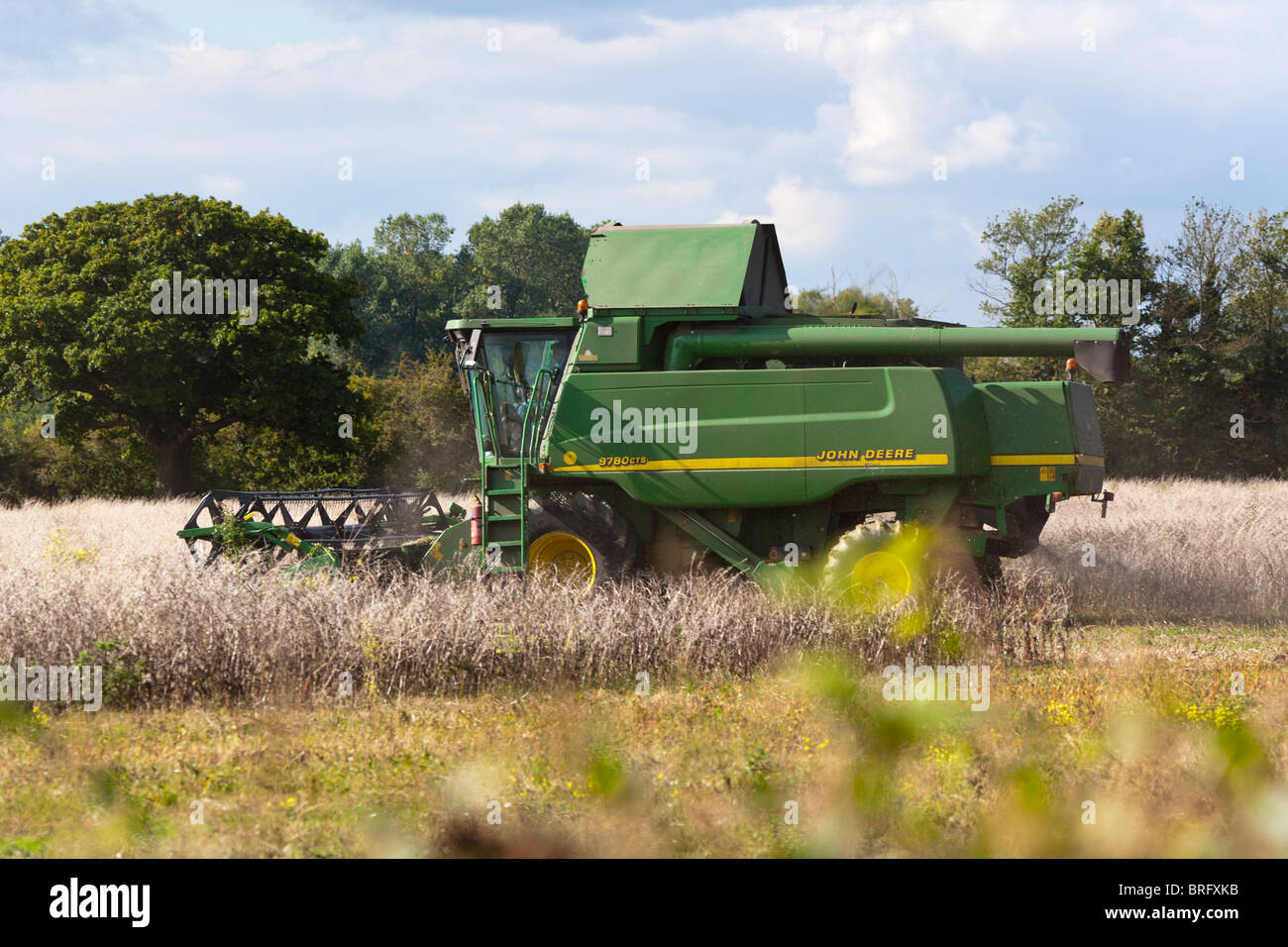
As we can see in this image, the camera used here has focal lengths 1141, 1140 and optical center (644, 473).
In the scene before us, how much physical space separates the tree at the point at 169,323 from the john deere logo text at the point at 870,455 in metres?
22.5

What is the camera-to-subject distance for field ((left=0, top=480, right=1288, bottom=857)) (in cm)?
495

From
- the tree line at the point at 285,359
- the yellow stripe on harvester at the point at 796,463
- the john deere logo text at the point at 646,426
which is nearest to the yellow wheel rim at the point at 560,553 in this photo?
the yellow stripe on harvester at the point at 796,463

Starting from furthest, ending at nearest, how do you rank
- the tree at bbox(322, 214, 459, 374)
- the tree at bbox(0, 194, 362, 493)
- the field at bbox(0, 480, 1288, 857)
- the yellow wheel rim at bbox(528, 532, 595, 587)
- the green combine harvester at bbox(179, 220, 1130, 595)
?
1. the tree at bbox(322, 214, 459, 374)
2. the tree at bbox(0, 194, 362, 493)
3. the yellow wheel rim at bbox(528, 532, 595, 587)
4. the green combine harvester at bbox(179, 220, 1130, 595)
5. the field at bbox(0, 480, 1288, 857)

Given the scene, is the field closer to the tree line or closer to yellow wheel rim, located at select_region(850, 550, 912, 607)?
yellow wheel rim, located at select_region(850, 550, 912, 607)

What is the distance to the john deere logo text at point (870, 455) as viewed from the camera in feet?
29.7

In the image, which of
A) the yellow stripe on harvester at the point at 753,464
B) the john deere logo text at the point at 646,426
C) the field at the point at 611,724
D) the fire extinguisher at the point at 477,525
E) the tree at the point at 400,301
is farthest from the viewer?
the tree at the point at 400,301

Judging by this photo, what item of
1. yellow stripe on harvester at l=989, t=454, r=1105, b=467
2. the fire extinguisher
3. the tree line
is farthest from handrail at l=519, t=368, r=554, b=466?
the tree line

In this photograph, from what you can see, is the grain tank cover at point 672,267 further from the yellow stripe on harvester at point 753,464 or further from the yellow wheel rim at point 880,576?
the yellow wheel rim at point 880,576

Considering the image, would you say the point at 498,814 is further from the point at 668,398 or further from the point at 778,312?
the point at 778,312

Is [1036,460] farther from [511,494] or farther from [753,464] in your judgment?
[511,494]

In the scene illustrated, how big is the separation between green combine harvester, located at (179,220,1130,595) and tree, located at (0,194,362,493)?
19.9 metres

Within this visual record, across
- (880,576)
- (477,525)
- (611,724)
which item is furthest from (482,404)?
(611,724)

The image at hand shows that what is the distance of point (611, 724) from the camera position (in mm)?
6469

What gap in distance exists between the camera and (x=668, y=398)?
9383 mm
